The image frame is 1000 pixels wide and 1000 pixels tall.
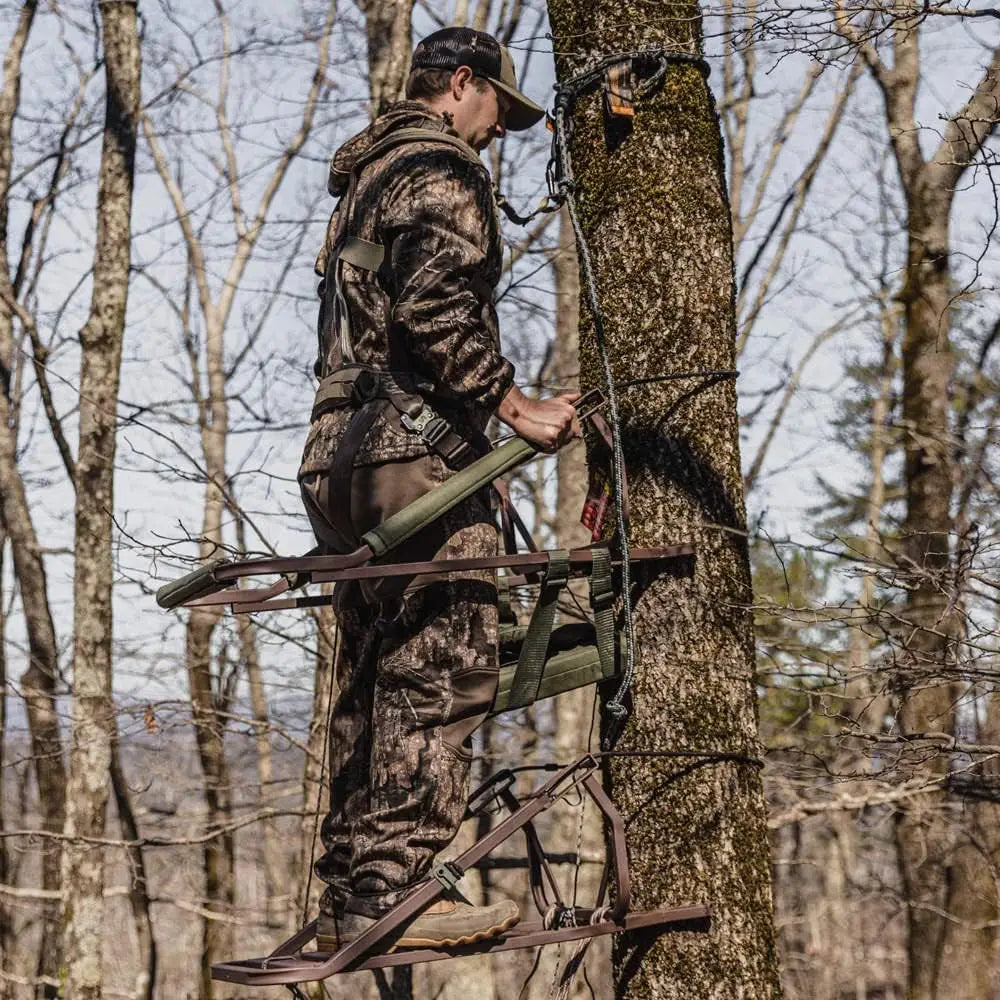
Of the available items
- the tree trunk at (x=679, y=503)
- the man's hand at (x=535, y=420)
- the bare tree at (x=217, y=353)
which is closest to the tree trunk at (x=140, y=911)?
the bare tree at (x=217, y=353)

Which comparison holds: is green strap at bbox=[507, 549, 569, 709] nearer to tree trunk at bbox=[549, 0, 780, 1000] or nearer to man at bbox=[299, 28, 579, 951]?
man at bbox=[299, 28, 579, 951]

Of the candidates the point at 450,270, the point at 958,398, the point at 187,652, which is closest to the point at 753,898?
the point at 450,270

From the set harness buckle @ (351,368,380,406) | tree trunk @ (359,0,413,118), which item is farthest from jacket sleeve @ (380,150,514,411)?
tree trunk @ (359,0,413,118)

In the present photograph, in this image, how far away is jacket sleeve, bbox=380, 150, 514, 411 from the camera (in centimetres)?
320

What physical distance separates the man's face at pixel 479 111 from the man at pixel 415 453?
0.10 meters

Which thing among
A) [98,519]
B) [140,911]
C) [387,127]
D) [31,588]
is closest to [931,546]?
[98,519]

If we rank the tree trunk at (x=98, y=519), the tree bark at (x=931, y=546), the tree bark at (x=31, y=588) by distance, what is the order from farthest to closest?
the tree bark at (x=31, y=588) < the tree bark at (x=931, y=546) < the tree trunk at (x=98, y=519)

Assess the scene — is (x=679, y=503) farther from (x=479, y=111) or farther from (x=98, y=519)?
(x=98, y=519)

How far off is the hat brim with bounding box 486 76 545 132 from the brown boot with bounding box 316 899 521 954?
2.11 meters

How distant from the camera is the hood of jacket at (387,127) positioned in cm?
351

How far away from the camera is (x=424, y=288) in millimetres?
3217

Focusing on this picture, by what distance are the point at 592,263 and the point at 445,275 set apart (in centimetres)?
66

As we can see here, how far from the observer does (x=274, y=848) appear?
1931 cm

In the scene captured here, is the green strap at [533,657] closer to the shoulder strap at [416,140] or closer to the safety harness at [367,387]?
the safety harness at [367,387]
